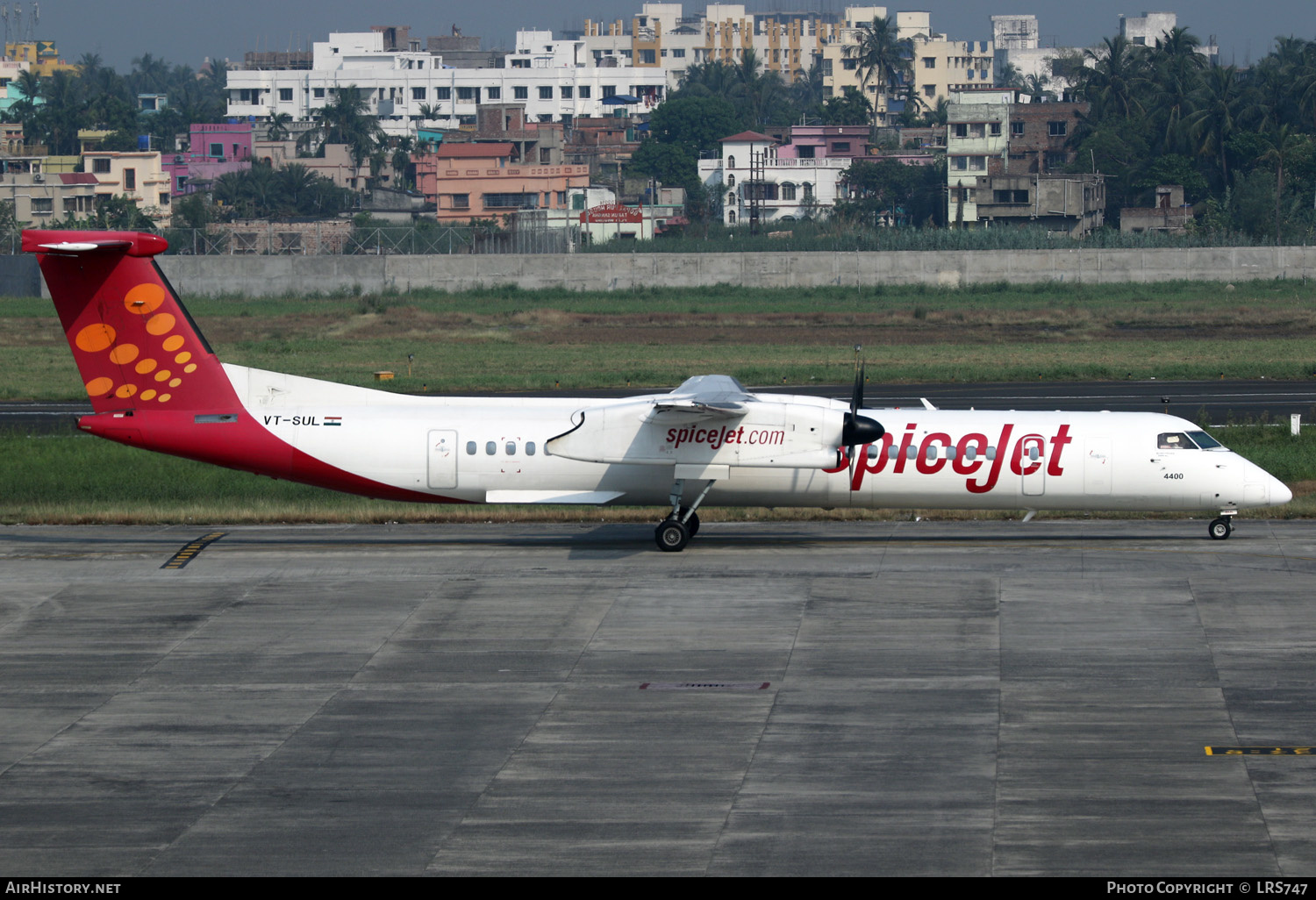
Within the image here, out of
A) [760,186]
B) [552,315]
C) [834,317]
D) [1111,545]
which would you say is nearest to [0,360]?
[552,315]

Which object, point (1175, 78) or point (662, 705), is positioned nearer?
point (662, 705)

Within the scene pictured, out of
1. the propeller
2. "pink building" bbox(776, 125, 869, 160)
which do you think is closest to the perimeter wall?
the propeller

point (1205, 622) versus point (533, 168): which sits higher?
point (533, 168)

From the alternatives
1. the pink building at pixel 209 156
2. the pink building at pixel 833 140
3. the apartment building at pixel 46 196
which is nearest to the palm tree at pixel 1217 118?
the pink building at pixel 833 140

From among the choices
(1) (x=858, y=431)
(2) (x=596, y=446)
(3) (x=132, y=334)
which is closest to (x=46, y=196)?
(3) (x=132, y=334)

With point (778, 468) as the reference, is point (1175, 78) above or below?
above

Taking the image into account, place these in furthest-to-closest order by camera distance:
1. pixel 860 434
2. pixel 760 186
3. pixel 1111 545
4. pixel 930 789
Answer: pixel 760 186, pixel 1111 545, pixel 860 434, pixel 930 789

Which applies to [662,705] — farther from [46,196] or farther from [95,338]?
[46,196]

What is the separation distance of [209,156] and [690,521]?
161634 millimetres

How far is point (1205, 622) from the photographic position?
21500mm

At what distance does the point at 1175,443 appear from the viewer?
26531mm

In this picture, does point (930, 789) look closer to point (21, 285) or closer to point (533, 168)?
point (21, 285)

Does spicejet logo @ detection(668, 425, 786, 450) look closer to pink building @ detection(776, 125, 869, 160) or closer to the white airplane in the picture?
the white airplane

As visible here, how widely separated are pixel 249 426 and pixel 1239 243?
88.7 metres
